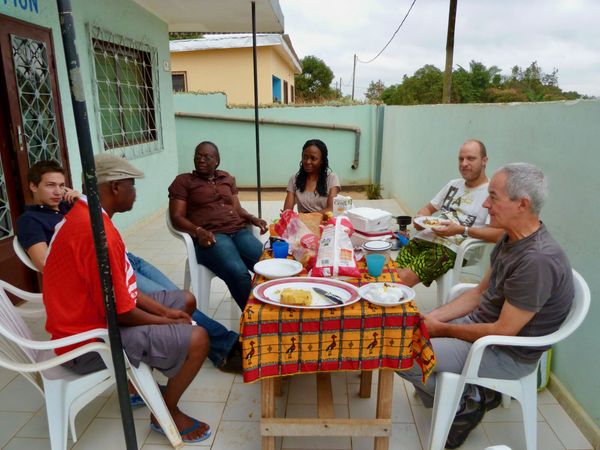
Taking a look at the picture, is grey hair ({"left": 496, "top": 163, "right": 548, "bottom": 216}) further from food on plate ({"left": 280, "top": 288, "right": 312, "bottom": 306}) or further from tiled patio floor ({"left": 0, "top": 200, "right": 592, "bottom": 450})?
tiled patio floor ({"left": 0, "top": 200, "right": 592, "bottom": 450})

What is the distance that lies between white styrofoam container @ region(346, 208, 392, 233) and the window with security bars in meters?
3.42

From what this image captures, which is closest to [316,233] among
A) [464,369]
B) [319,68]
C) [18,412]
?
[464,369]

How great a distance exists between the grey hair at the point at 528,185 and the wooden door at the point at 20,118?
3253 mm

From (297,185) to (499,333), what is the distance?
193 cm

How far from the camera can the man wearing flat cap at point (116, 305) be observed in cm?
151

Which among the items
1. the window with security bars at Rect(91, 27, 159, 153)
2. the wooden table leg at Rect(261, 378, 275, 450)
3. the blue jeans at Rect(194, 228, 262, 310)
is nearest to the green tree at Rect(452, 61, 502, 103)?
the window with security bars at Rect(91, 27, 159, 153)

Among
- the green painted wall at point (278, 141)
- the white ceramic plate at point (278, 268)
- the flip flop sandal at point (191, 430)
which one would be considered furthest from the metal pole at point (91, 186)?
the green painted wall at point (278, 141)

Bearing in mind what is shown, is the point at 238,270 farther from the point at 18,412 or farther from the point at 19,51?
the point at 19,51

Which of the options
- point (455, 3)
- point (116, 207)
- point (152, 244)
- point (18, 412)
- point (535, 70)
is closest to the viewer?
point (116, 207)

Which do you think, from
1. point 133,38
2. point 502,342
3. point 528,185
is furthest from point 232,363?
point 133,38

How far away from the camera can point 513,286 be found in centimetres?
152

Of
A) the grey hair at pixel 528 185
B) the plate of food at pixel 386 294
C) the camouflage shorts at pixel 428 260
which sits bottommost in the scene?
the camouflage shorts at pixel 428 260

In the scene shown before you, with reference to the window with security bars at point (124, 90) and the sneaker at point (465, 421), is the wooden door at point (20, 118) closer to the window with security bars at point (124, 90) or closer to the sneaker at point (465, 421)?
the window with security bars at point (124, 90)

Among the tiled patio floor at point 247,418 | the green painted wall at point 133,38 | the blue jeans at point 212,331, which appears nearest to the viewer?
the tiled patio floor at point 247,418
